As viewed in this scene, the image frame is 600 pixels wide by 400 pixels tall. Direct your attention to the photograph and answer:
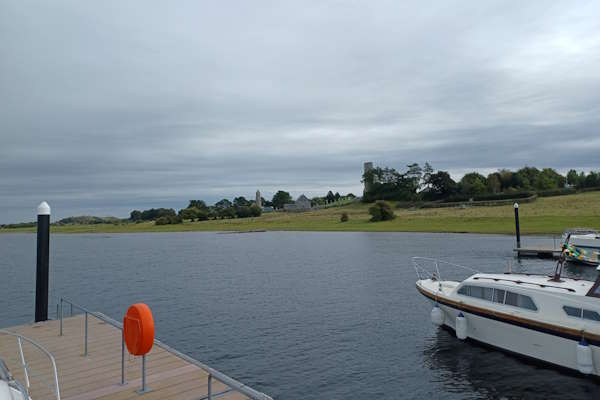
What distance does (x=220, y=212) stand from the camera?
7343 inches

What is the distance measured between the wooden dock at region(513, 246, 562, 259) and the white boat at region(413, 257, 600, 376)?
96.4 feet

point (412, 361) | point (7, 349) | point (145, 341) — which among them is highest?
point (145, 341)

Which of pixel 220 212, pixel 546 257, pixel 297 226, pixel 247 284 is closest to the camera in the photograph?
pixel 247 284

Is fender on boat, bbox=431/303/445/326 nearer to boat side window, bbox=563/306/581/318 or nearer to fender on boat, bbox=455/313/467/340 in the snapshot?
fender on boat, bbox=455/313/467/340

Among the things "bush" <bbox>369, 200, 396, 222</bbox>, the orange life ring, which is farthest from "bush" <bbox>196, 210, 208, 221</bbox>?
the orange life ring

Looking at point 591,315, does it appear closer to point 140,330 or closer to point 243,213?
point 140,330

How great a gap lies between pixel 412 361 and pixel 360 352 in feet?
6.94

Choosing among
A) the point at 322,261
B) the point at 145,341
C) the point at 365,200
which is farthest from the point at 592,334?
the point at 365,200

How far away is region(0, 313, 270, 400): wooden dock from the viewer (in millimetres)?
10297

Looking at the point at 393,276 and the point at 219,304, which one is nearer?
the point at 219,304

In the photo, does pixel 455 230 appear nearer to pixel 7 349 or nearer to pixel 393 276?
pixel 393 276

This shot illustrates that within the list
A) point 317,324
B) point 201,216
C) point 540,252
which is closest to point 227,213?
point 201,216

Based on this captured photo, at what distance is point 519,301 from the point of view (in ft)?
52.7

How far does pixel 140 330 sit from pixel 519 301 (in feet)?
44.3
